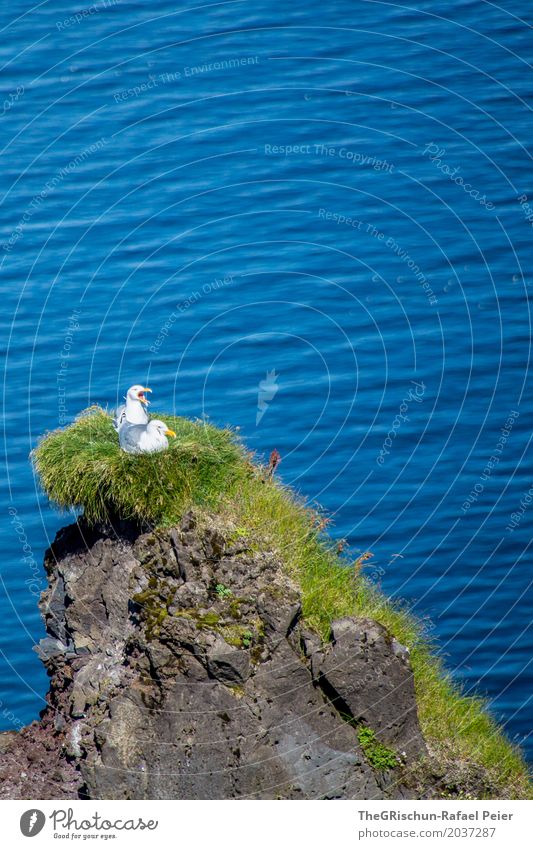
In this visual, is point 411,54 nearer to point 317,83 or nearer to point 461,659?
point 317,83

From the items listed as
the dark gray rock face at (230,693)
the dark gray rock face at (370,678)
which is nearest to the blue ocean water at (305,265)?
the dark gray rock face at (370,678)

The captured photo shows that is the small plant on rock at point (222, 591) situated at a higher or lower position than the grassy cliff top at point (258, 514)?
lower

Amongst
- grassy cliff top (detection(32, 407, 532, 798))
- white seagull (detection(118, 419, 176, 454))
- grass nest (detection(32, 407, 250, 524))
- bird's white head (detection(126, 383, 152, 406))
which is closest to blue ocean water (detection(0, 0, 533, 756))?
grassy cliff top (detection(32, 407, 532, 798))

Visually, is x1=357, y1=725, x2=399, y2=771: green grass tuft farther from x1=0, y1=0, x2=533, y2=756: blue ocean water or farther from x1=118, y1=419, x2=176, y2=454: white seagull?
x1=0, y1=0, x2=533, y2=756: blue ocean water

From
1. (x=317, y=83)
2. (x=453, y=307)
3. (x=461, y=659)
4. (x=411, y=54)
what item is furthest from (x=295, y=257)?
(x=461, y=659)

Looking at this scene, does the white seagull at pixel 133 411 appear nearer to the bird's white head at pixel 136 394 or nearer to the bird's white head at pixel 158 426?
the bird's white head at pixel 136 394

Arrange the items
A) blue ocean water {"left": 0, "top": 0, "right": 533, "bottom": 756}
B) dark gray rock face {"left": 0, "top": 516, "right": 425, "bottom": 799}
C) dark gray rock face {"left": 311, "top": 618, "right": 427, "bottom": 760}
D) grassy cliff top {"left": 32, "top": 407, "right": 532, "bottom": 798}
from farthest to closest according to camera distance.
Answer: blue ocean water {"left": 0, "top": 0, "right": 533, "bottom": 756}
grassy cliff top {"left": 32, "top": 407, "right": 532, "bottom": 798}
dark gray rock face {"left": 311, "top": 618, "right": 427, "bottom": 760}
dark gray rock face {"left": 0, "top": 516, "right": 425, "bottom": 799}

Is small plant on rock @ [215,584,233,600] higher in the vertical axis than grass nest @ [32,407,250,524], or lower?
lower

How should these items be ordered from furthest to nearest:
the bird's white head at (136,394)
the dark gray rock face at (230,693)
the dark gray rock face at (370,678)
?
1. the bird's white head at (136,394)
2. the dark gray rock face at (370,678)
3. the dark gray rock face at (230,693)
